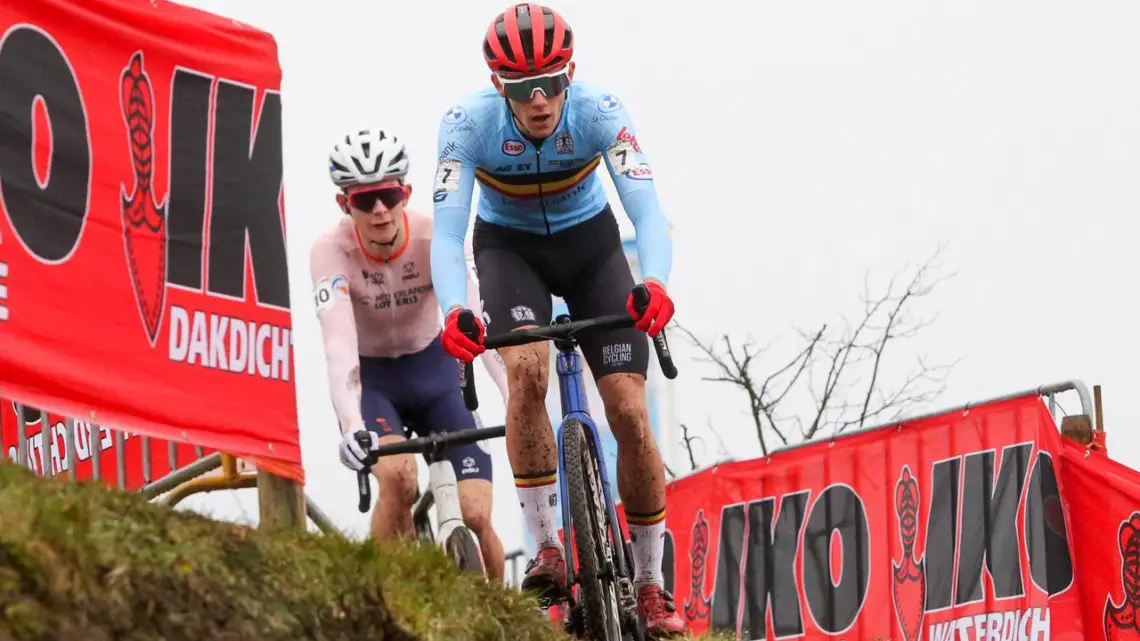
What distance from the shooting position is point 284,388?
6.81m

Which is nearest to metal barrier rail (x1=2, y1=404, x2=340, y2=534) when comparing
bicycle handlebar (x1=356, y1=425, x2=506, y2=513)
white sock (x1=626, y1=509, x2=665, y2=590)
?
bicycle handlebar (x1=356, y1=425, x2=506, y2=513)

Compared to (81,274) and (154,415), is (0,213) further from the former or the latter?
(154,415)

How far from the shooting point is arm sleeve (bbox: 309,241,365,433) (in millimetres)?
8328

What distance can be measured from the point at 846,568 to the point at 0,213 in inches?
242

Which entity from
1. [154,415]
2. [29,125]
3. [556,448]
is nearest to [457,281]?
[556,448]

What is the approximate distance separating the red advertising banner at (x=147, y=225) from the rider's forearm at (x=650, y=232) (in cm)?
149

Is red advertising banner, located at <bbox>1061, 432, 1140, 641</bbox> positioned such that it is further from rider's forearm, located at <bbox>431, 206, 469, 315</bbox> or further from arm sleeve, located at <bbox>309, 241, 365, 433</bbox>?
arm sleeve, located at <bbox>309, 241, 365, 433</bbox>

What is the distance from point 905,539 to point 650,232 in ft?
11.4

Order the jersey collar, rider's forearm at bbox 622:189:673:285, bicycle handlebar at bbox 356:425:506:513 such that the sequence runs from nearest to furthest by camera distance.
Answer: rider's forearm at bbox 622:189:673:285 → bicycle handlebar at bbox 356:425:506:513 → the jersey collar

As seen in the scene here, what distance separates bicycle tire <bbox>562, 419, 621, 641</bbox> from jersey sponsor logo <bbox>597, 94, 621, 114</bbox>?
154 cm

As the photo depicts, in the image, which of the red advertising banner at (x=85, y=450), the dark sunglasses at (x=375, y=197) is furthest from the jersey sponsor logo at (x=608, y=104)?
the red advertising banner at (x=85, y=450)

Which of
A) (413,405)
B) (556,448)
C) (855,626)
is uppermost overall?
(413,405)

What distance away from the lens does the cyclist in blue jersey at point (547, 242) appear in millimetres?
7133

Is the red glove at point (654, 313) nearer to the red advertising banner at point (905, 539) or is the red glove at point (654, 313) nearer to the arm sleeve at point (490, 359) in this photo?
the arm sleeve at point (490, 359)
